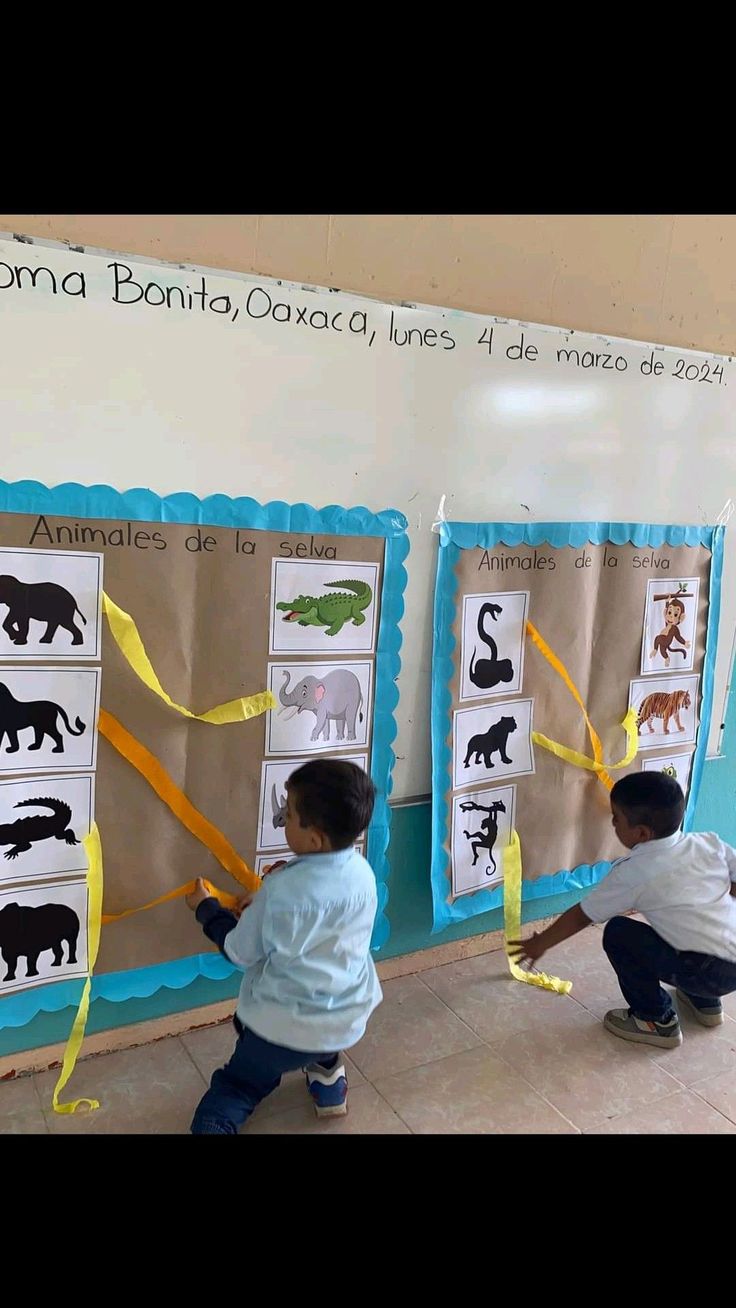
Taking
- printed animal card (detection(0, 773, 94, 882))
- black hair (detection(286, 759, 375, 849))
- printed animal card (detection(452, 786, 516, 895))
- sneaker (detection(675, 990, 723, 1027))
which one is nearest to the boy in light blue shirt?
black hair (detection(286, 759, 375, 849))

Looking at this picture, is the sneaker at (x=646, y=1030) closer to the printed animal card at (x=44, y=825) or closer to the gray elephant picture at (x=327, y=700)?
the gray elephant picture at (x=327, y=700)

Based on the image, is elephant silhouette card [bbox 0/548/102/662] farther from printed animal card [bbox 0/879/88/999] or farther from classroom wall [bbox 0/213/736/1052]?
printed animal card [bbox 0/879/88/999]

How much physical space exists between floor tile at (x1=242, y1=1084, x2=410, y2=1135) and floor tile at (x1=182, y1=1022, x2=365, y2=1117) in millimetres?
21

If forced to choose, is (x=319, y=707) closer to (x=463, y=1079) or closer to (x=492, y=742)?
(x=492, y=742)

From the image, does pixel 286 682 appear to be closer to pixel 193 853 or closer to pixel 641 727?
pixel 193 853

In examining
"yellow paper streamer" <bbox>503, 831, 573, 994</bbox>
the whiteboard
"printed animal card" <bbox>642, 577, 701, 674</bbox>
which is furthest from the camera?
"printed animal card" <bbox>642, 577, 701, 674</bbox>

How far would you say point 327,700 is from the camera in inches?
72.7

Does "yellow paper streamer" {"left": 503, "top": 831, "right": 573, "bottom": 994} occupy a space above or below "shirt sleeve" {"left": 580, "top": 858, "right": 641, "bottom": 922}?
below

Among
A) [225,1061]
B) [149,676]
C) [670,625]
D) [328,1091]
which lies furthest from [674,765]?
[149,676]

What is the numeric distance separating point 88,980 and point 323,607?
35.0 inches

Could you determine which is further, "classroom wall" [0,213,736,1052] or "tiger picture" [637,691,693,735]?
"tiger picture" [637,691,693,735]

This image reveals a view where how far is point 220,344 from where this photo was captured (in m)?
→ 1.58

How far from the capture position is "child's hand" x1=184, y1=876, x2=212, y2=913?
1734 mm
